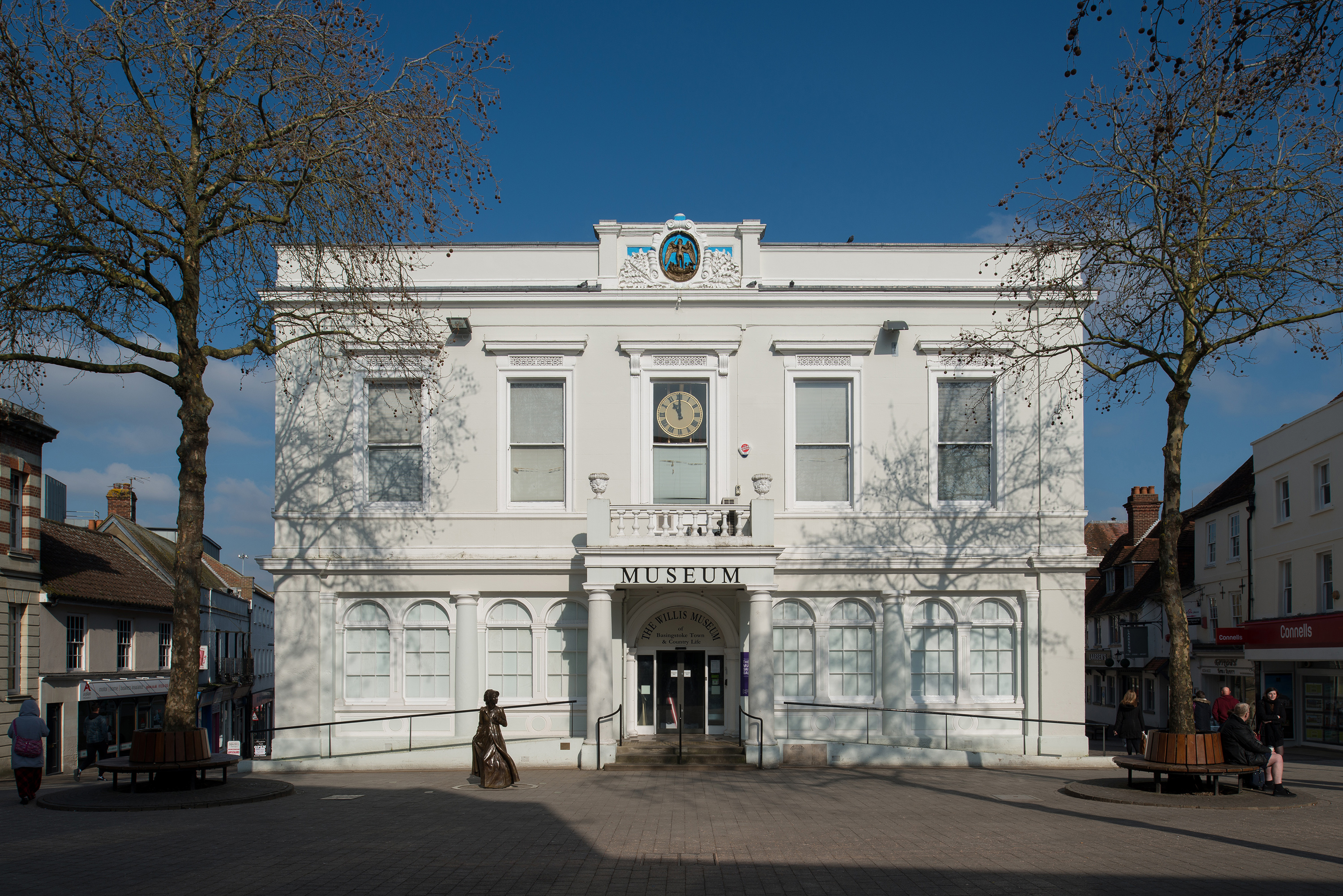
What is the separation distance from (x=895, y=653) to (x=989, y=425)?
198 inches

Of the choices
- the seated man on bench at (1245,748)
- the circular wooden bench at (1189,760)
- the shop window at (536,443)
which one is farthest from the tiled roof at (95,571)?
the seated man on bench at (1245,748)

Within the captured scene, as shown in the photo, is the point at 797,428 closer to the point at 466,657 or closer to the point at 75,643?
the point at 466,657

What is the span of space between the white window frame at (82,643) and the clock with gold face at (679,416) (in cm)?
1730

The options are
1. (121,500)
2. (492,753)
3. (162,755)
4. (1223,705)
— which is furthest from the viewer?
(121,500)

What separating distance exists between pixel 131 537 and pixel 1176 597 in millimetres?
35039

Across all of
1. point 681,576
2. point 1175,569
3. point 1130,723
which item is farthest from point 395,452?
point 1130,723

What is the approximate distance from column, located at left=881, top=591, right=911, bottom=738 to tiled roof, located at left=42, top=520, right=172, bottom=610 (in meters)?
19.8

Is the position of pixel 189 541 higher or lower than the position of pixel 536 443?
lower

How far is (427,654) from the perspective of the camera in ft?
71.9

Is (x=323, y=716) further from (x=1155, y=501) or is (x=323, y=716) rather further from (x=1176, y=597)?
(x=1155, y=501)

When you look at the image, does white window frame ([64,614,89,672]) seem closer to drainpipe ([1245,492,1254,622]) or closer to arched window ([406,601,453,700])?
arched window ([406,601,453,700])

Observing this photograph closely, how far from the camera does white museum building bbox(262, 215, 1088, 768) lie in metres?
21.7

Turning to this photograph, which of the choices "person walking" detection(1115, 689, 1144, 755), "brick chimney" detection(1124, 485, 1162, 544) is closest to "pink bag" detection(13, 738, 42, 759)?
"person walking" detection(1115, 689, 1144, 755)

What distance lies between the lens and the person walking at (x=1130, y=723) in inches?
857
